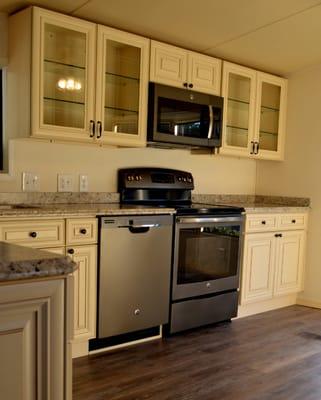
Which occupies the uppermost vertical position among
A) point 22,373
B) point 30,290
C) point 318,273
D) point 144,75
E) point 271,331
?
point 144,75

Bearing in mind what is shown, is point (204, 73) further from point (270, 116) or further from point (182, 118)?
point (270, 116)

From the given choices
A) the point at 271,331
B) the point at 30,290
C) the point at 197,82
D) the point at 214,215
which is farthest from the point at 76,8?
the point at 271,331

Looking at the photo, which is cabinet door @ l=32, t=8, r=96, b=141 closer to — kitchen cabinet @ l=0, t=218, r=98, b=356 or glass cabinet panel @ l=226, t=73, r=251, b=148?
kitchen cabinet @ l=0, t=218, r=98, b=356

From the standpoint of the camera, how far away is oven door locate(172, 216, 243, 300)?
9.74ft

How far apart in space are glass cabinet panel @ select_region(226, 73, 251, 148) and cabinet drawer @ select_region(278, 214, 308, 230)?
734 mm

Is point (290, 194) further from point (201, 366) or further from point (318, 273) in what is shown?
point (201, 366)

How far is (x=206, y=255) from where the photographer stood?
3154 millimetres

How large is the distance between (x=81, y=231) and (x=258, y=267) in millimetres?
1702

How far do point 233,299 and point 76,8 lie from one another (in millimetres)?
2395

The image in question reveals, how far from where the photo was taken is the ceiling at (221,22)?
266cm

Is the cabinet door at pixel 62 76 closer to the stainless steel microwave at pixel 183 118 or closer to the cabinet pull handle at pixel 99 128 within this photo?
the cabinet pull handle at pixel 99 128

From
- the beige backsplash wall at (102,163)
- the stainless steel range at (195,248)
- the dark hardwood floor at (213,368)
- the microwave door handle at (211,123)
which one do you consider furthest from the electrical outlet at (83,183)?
the dark hardwood floor at (213,368)

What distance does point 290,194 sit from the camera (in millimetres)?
4121

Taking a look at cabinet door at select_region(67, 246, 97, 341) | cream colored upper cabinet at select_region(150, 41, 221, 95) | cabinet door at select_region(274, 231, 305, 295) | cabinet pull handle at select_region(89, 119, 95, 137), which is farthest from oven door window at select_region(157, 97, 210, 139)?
cabinet door at select_region(274, 231, 305, 295)
